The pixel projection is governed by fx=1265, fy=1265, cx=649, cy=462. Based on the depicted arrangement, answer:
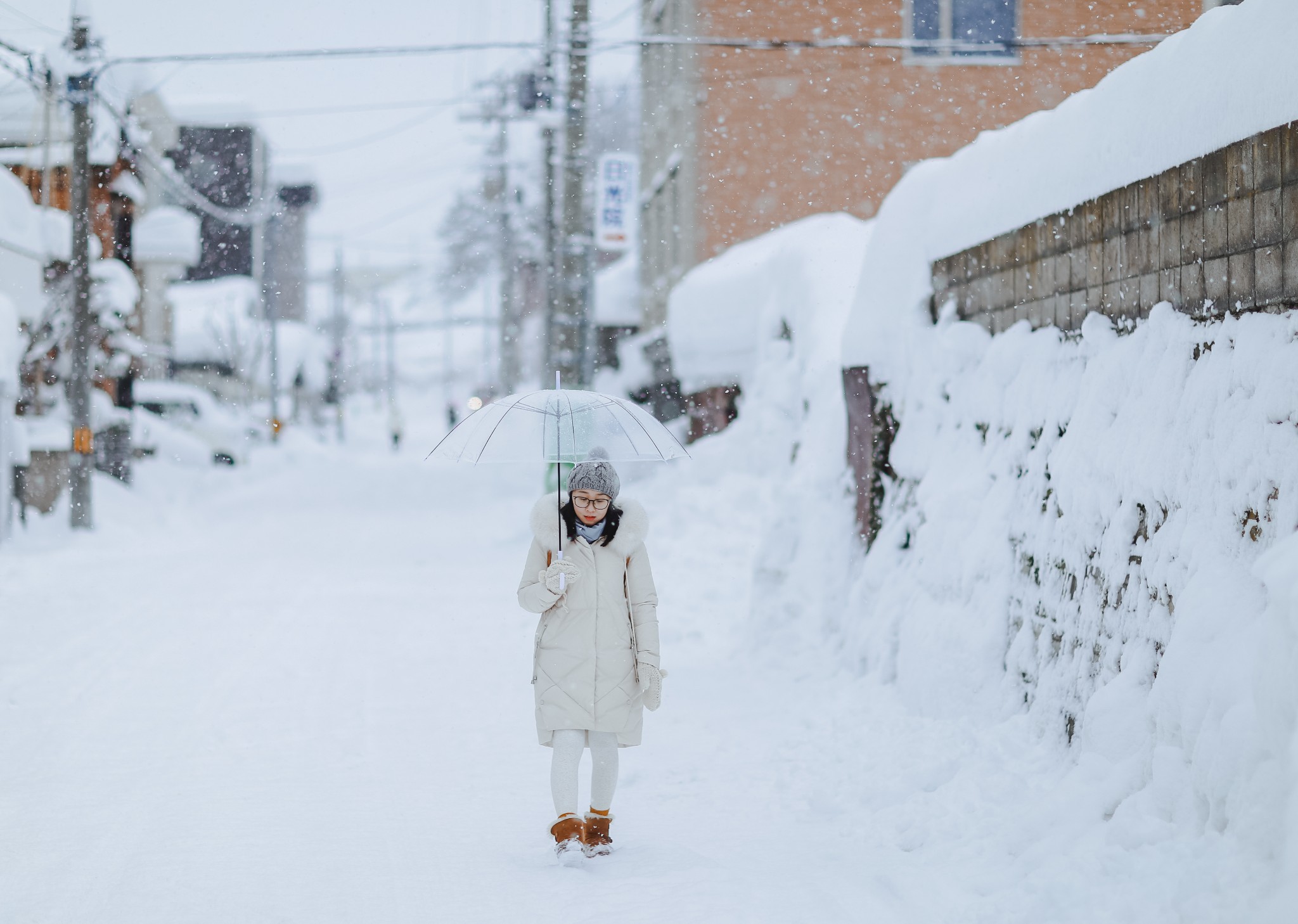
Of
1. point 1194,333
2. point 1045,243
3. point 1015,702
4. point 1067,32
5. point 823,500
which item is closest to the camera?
point 1194,333

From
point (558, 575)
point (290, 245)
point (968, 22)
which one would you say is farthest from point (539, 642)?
point (290, 245)

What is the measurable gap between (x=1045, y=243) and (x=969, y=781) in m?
2.55

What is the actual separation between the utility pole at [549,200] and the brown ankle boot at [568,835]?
11346 millimetres

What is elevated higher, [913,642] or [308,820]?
[913,642]

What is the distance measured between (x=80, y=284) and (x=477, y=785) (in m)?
13.6

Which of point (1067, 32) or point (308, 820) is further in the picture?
point (1067, 32)

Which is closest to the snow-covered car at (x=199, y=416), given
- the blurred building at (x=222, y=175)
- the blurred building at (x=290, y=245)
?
the blurred building at (x=222, y=175)

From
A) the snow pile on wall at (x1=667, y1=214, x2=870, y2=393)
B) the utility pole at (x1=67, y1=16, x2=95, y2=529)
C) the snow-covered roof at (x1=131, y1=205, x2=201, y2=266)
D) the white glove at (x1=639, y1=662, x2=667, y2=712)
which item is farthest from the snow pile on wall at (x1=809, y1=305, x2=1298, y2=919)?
the snow-covered roof at (x1=131, y1=205, x2=201, y2=266)

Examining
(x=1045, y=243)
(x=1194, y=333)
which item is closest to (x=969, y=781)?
(x=1194, y=333)

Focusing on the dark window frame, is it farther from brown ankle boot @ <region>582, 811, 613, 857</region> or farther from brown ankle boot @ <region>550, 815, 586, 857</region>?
brown ankle boot @ <region>550, 815, 586, 857</region>

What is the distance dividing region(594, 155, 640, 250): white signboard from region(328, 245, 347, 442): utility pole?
36059mm

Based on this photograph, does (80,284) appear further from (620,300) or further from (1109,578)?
(1109,578)

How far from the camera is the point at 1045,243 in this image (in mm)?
5875

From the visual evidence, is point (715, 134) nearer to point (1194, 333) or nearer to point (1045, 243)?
point (1045, 243)
